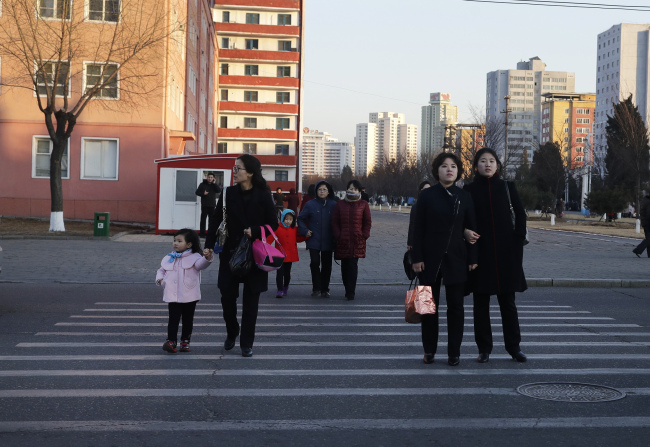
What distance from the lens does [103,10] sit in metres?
31.8

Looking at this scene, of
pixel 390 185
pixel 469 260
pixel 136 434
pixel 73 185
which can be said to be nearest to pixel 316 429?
pixel 136 434

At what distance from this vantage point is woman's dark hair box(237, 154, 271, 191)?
7668 mm

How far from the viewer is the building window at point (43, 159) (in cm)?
3322

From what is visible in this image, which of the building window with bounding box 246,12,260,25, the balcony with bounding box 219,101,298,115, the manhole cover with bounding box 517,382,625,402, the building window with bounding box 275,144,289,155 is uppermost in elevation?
the building window with bounding box 246,12,260,25

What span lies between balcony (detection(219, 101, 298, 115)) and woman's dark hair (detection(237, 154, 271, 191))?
83087 millimetres

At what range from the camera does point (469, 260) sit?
7.50 meters

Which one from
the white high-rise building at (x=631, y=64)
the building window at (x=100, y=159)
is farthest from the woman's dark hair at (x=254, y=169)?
the white high-rise building at (x=631, y=64)

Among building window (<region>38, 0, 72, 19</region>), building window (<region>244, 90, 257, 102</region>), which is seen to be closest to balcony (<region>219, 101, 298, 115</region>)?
building window (<region>244, 90, 257, 102</region>)

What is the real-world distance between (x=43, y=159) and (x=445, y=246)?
28.9m

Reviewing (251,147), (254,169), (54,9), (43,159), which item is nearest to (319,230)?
(254,169)

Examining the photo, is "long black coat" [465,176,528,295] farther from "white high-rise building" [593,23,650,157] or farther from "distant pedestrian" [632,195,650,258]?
"white high-rise building" [593,23,650,157]

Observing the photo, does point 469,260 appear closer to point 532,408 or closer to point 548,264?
point 532,408

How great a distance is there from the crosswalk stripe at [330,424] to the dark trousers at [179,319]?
258cm

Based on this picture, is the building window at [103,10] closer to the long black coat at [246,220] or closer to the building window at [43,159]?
the building window at [43,159]
